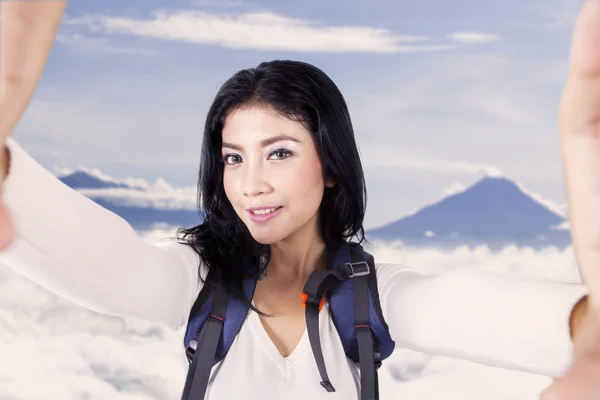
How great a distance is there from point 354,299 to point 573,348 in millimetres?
438

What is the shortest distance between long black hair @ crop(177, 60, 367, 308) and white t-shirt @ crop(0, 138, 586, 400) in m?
0.06

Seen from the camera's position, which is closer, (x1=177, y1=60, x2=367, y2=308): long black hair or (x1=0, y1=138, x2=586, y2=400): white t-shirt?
(x1=0, y1=138, x2=586, y2=400): white t-shirt

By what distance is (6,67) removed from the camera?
2.03 ft

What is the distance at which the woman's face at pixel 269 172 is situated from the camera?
1.19 metres

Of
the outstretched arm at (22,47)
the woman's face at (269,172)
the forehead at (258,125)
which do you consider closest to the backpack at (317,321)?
the woman's face at (269,172)

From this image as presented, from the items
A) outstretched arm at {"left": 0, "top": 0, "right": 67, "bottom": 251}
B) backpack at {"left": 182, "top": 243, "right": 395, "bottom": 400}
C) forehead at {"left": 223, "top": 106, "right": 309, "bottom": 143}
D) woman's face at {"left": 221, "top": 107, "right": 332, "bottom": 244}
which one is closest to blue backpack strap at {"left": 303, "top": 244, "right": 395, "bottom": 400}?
backpack at {"left": 182, "top": 243, "right": 395, "bottom": 400}

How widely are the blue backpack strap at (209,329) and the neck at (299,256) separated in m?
0.07

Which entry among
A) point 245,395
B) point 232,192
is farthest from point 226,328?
point 232,192

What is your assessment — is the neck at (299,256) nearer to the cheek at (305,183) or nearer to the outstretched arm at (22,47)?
the cheek at (305,183)

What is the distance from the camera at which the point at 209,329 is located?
4.03 ft

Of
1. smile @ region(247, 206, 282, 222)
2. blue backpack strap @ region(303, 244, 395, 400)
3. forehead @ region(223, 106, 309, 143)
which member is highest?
forehead @ region(223, 106, 309, 143)

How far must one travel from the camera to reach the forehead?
120 cm

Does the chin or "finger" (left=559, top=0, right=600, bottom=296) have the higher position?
A: the chin

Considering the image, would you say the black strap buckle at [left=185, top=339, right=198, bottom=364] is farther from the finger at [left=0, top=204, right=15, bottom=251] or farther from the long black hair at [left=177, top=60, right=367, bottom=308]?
the finger at [left=0, top=204, right=15, bottom=251]
